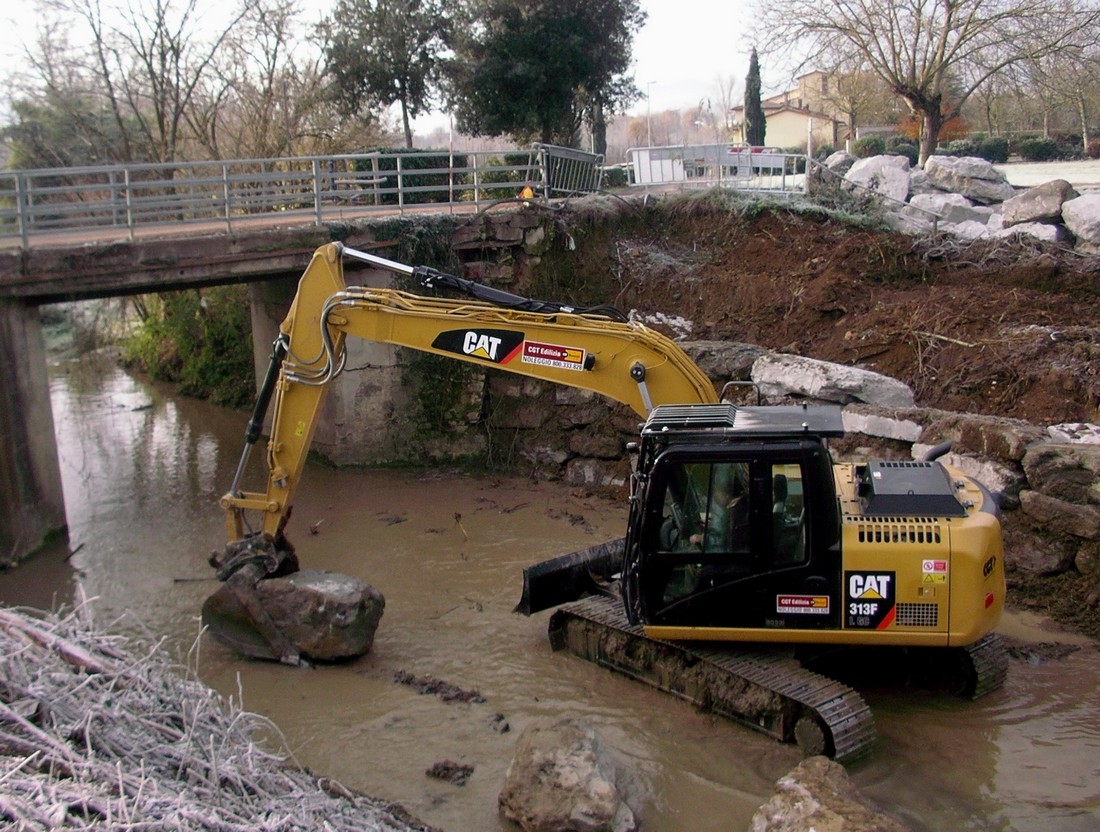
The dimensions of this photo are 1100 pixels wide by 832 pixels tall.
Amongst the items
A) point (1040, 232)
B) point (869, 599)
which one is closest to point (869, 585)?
point (869, 599)

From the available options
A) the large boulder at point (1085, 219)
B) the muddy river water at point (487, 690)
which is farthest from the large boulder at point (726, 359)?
the large boulder at point (1085, 219)

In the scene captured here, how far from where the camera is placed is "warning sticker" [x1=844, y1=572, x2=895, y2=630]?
6.98 meters

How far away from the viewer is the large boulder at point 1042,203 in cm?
1509

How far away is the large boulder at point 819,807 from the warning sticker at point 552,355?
12.8 feet

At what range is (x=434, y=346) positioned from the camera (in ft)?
30.3

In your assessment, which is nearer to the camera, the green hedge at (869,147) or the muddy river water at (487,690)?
the muddy river water at (487,690)

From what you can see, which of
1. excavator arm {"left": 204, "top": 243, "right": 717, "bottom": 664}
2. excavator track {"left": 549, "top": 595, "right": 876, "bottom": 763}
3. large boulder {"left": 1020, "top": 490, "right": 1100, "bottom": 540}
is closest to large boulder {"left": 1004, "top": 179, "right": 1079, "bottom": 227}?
large boulder {"left": 1020, "top": 490, "right": 1100, "bottom": 540}

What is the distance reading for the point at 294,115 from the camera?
24.2m

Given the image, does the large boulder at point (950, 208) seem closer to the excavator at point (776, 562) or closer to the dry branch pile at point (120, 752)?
the excavator at point (776, 562)

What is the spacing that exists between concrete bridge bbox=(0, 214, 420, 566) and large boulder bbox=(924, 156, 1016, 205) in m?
11.5

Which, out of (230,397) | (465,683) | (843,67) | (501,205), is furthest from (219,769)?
(843,67)

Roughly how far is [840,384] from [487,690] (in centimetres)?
568

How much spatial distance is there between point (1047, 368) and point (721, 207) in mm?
6238

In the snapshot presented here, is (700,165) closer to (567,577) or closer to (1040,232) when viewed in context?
(1040,232)
